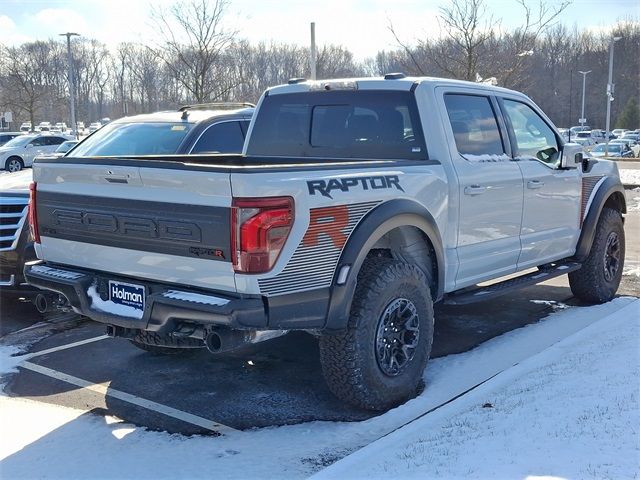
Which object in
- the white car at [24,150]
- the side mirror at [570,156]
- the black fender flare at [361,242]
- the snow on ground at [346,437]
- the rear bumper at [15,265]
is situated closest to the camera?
the snow on ground at [346,437]

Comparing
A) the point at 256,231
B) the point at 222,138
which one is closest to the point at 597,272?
the point at 222,138

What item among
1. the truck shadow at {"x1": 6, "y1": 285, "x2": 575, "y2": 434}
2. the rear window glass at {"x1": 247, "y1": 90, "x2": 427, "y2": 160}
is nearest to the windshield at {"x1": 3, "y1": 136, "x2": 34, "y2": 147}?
the truck shadow at {"x1": 6, "y1": 285, "x2": 575, "y2": 434}

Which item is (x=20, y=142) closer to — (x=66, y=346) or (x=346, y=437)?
(x=66, y=346)

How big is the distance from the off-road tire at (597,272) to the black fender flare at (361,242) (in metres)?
3.01

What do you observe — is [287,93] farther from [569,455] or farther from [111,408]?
[569,455]

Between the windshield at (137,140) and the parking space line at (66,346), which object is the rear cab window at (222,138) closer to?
the windshield at (137,140)

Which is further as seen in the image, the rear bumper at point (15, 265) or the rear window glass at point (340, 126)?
the rear bumper at point (15, 265)

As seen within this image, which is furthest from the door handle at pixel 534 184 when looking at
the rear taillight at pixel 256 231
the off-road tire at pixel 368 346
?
the rear taillight at pixel 256 231

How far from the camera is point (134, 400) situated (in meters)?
4.50

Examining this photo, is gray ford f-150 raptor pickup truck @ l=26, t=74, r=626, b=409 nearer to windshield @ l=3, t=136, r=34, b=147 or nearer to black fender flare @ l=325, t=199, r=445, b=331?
black fender flare @ l=325, t=199, r=445, b=331

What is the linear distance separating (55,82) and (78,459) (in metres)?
61.1

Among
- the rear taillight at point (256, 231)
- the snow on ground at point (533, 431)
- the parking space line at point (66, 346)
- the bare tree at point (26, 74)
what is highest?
the bare tree at point (26, 74)

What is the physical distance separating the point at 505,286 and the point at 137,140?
13.8 feet

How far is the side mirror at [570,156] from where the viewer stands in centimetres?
607
